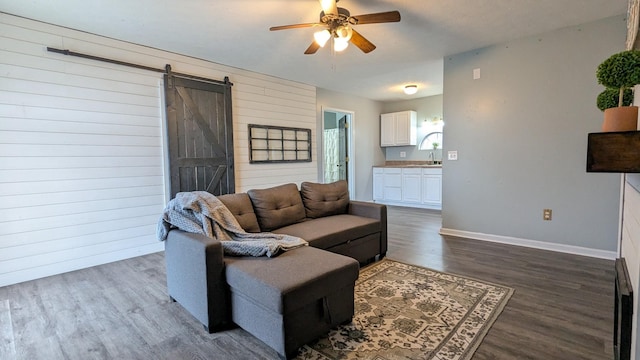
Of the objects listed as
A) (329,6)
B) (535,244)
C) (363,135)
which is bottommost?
(535,244)

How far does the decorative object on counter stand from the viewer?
4867 millimetres

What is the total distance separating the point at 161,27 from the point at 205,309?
2.86 m

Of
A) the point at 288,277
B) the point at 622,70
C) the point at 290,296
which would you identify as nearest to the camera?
the point at 622,70

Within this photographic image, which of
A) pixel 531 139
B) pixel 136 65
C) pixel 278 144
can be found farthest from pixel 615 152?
pixel 278 144

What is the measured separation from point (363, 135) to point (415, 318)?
5.40 m

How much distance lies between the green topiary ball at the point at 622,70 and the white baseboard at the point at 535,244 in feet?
10.0

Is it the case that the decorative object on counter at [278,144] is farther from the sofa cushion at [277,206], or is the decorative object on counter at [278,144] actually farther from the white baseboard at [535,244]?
the white baseboard at [535,244]

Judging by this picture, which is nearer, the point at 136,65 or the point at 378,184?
the point at 136,65

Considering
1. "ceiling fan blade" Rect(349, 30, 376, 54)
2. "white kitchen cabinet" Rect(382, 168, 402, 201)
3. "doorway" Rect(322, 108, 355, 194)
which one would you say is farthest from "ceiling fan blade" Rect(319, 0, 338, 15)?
"white kitchen cabinet" Rect(382, 168, 402, 201)

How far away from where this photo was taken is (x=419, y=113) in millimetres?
7203

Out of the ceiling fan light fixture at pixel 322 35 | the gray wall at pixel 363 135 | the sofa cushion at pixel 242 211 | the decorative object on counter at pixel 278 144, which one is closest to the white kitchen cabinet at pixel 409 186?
the gray wall at pixel 363 135

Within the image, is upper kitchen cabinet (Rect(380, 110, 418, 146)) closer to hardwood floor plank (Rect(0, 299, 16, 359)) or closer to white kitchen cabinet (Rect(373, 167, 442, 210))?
white kitchen cabinet (Rect(373, 167, 442, 210))

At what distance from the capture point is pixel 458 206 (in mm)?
4297

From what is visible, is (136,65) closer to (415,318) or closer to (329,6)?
(329,6)
